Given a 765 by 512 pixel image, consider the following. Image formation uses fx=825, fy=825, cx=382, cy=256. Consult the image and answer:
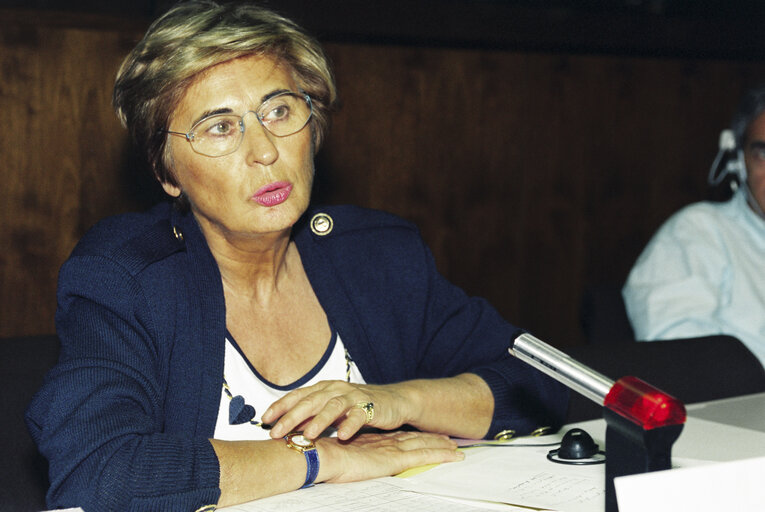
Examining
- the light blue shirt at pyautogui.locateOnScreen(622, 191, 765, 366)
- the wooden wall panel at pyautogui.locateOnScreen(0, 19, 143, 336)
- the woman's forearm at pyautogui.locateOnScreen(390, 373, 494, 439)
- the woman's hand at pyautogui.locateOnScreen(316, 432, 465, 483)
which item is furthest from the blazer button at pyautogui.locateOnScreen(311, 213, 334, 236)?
the light blue shirt at pyautogui.locateOnScreen(622, 191, 765, 366)

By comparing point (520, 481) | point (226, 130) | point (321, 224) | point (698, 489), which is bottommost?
point (520, 481)

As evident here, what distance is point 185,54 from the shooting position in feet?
4.96

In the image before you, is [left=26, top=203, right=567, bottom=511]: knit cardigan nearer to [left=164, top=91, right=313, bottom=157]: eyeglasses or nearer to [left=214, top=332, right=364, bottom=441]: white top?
[left=214, top=332, right=364, bottom=441]: white top

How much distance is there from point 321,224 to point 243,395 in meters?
0.46

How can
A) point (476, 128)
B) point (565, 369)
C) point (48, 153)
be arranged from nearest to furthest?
point (565, 369) < point (48, 153) < point (476, 128)

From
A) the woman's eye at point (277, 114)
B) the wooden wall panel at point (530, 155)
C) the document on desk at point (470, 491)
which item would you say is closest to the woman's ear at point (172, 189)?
the woman's eye at point (277, 114)

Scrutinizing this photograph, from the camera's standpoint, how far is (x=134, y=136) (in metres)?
1.66

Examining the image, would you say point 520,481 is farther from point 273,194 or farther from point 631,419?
point 273,194

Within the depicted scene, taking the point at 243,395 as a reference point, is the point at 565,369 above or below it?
above

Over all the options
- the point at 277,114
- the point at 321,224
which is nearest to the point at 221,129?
the point at 277,114

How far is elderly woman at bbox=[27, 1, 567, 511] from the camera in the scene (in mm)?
1169

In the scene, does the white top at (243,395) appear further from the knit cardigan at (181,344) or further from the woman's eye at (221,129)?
the woman's eye at (221,129)

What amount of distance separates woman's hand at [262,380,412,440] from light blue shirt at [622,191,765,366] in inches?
47.3

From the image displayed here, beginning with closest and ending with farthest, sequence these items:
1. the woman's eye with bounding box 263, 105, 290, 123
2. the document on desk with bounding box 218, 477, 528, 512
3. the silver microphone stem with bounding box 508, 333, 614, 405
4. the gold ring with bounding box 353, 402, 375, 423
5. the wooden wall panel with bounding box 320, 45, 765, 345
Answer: the silver microphone stem with bounding box 508, 333, 614, 405 < the document on desk with bounding box 218, 477, 528, 512 < the gold ring with bounding box 353, 402, 375, 423 < the woman's eye with bounding box 263, 105, 290, 123 < the wooden wall panel with bounding box 320, 45, 765, 345
